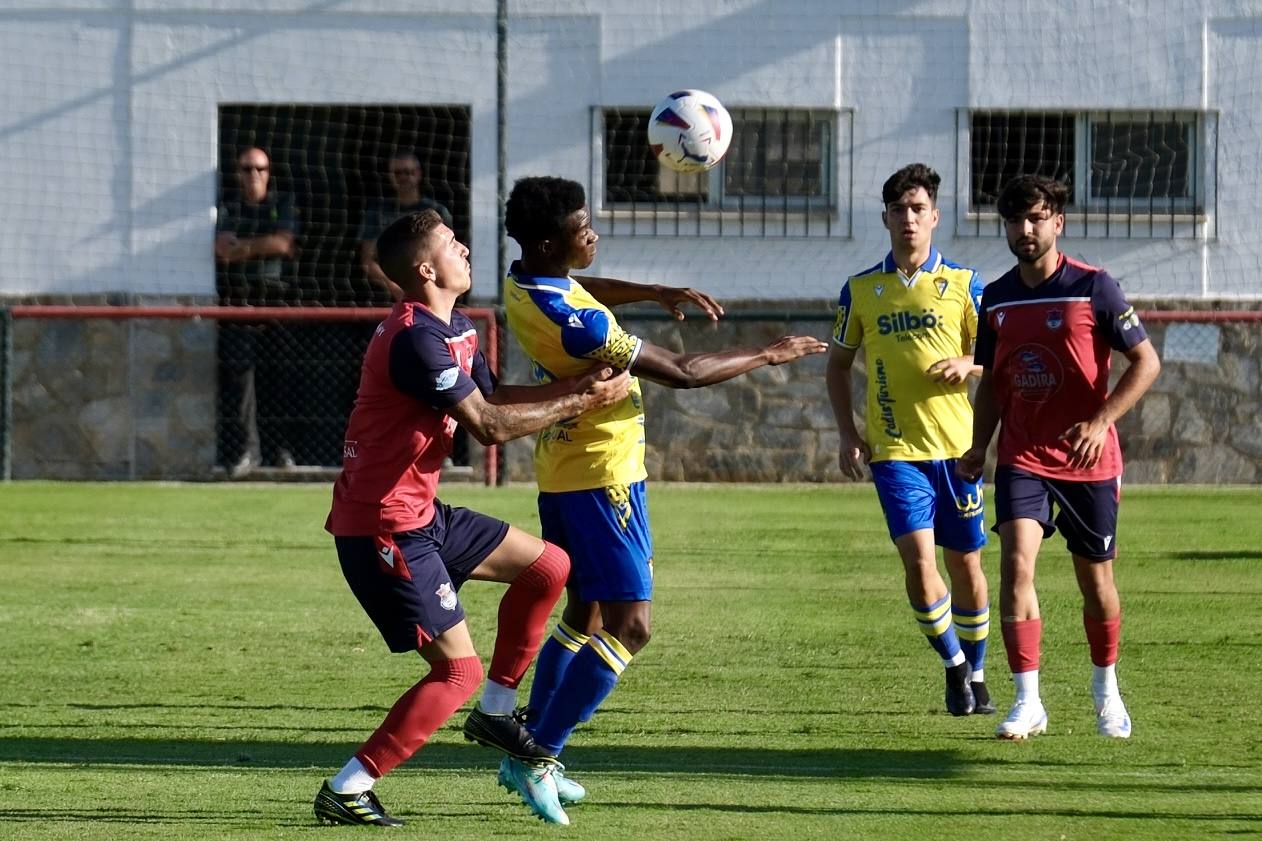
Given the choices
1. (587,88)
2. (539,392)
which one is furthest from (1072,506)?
(587,88)

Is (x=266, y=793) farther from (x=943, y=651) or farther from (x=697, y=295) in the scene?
(x=943, y=651)

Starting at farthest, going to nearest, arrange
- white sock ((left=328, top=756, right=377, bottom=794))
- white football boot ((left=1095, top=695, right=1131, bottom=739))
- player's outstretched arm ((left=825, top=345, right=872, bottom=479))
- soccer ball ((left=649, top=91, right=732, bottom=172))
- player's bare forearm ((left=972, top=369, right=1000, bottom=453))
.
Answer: soccer ball ((left=649, top=91, right=732, bottom=172)) < player's outstretched arm ((left=825, top=345, right=872, bottom=479)) < player's bare forearm ((left=972, top=369, right=1000, bottom=453)) < white football boot ((left=1095, top=695, right=1131, bottom=739)) < white sock ((left=328, top=756, right=377, bottom=794))

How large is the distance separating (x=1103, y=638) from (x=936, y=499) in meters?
1.04

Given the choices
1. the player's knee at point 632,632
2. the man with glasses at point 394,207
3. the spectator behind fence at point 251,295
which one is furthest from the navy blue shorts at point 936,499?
the spectator behind fence at point 251,295

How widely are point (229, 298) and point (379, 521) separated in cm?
1165

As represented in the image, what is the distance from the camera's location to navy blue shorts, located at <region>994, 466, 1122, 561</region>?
7219 millimetres

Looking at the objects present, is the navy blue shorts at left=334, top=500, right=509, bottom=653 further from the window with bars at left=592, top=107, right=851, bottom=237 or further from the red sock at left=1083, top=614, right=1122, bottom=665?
the window with bars at left=592, top=107, right=851, bottom=237

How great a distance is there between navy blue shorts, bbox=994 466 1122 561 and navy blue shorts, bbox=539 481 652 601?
63.4 inches

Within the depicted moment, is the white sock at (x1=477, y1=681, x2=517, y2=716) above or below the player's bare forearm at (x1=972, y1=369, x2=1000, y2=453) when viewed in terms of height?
below

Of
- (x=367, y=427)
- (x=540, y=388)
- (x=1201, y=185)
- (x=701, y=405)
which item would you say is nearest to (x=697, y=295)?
(x=540, y=388)

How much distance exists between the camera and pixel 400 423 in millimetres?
5906

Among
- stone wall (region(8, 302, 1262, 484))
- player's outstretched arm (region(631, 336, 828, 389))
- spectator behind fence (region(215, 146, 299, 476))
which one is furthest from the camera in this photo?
spectator behind fence (region(215, 146, 299, 476))

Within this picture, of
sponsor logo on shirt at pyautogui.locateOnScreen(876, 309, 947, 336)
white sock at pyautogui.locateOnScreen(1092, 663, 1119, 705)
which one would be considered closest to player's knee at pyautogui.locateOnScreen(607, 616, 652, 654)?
white sock at pyautogui.locateOnScreen(1092, 663, 1119, 705)

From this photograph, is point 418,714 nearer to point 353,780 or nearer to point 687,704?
point 353,780
